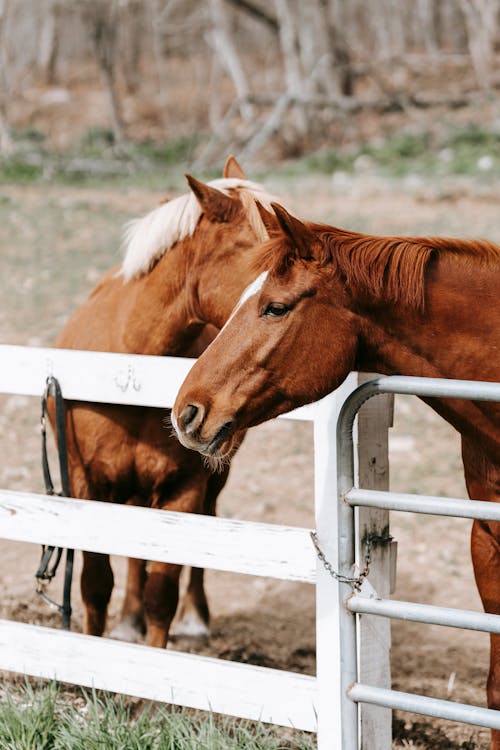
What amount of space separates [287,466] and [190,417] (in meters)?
4.49

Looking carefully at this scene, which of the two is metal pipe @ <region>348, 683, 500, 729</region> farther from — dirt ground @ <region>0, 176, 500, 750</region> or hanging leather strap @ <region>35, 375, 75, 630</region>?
hanging leather strap @ <region>35, 375, 75, 630</region>

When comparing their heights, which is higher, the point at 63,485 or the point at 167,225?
the point at 167,225

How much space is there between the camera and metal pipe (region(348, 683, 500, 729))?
2.19 meters

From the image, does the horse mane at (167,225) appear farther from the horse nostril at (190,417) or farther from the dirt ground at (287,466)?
the dirt ground at (287,466)

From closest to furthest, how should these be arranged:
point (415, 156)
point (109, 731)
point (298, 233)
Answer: point (298, 233), point (109, 731), point (415, 156)

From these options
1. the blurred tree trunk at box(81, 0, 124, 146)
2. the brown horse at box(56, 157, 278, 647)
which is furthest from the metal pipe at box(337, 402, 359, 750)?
the blurred tree trunk at box(81, 0, 124, 146)

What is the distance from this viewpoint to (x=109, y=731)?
280 centimetres

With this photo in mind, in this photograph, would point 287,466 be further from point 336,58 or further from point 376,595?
point 336,58

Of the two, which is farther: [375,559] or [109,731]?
[109,731]

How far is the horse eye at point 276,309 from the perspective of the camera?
2374 mm

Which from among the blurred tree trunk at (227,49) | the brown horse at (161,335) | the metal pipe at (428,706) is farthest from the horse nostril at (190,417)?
the blurred tree trunk at (227,49)

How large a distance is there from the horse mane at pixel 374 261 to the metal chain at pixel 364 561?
65cm

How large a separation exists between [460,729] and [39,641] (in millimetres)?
1540

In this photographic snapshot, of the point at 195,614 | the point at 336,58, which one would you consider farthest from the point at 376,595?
the point at 336,58
